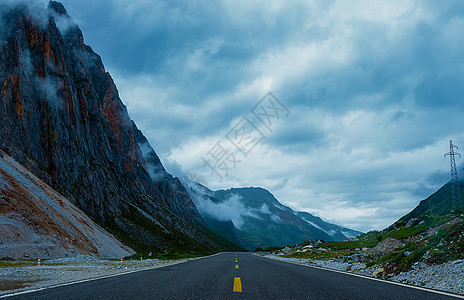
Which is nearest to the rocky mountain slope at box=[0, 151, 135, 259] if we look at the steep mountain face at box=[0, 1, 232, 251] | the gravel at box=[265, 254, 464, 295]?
the steep mountain face at box=[0, 1, 232, 251]

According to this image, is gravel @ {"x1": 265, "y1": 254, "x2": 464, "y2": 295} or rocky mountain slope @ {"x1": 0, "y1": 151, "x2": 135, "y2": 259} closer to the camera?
gravel @ {"x1": 265, "y1": 254, "x2": 464, "y2": 295}

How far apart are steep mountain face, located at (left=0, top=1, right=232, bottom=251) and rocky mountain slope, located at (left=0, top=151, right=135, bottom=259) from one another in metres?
24.5

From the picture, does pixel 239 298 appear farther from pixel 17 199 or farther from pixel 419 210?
pixel 419 210

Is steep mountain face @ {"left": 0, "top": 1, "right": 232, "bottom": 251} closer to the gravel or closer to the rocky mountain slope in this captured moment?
the rocky mountain slope

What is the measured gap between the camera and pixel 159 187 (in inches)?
7520

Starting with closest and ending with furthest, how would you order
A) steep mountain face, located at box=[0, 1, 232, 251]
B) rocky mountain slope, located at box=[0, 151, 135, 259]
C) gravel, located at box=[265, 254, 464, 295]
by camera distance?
1. gravel, located at box=[265, 254, 464, 295]
2. rocky mountain slope, located at box=[0, 151, 135, 259]
3. steep mountain face, located at box=[0, 1, 232, 251]

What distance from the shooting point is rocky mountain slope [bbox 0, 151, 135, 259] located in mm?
34000

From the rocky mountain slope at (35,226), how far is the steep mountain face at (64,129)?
80.5 feet

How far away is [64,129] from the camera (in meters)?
95.1

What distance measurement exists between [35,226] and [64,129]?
2522 inches

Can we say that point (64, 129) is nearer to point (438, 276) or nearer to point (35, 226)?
point (35, 226)

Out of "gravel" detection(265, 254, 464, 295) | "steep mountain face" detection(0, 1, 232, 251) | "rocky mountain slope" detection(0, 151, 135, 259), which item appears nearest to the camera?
"gravel" detection(265, 254, 464, 295)

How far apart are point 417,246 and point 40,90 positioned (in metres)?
104

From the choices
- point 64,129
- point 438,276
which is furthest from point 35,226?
point 64,129
